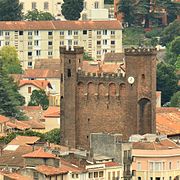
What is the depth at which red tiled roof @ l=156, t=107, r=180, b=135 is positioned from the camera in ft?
506

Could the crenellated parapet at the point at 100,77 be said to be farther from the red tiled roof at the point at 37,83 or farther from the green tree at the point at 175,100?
the red tiled roof at the point at 37,83

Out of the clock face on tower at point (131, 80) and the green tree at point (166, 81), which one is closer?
the clock face on tower at point (131, 80)

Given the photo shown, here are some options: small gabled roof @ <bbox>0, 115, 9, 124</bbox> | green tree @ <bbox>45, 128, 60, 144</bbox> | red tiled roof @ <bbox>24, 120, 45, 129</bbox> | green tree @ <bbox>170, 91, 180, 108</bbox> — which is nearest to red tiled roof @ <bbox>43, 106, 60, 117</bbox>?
red tiled roof @ <bbox>24, 120, 45, 129</bbox>

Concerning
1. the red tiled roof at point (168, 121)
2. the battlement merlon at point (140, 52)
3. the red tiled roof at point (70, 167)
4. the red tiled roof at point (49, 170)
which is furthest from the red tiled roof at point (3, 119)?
the red tiled roof at point (49, 170)

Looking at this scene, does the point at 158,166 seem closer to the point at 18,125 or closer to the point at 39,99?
the point at 18,125

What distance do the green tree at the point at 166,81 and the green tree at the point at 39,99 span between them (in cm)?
895

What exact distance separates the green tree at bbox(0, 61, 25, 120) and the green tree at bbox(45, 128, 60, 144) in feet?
56.4

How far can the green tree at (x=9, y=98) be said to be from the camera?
179 m

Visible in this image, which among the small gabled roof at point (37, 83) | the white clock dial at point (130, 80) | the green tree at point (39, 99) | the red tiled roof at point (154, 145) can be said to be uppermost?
the white clock dial at point (130, 80)

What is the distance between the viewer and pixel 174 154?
139m

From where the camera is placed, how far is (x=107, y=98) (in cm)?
15188

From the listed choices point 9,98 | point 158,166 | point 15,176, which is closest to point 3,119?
point 9,98

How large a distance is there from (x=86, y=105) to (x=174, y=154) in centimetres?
1466

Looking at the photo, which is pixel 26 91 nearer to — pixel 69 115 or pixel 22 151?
pixel 69 115
